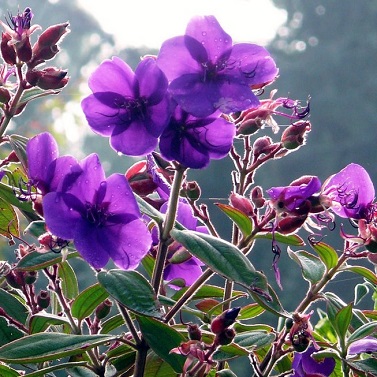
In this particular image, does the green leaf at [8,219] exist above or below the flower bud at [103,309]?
above

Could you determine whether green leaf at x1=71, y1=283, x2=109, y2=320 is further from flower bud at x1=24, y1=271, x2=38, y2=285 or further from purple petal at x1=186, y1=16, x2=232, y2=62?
purple petal at x1=186, y1=16, x2=232, y2=62

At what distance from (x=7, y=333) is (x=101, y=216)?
0.24 metres

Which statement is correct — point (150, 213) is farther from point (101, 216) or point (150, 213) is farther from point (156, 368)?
point (156, 368)

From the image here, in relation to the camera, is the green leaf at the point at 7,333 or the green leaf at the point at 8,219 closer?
the green leaf at the point at 7,333

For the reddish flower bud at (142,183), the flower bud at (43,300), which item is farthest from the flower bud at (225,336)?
the flower bud at (43,300)

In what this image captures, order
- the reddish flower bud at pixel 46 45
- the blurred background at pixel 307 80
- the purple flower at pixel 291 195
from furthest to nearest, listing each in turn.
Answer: the blurred background at pixel 307 80 < the reddish flower bud at pixel 46 45 < the purple flower at pixel 291 195

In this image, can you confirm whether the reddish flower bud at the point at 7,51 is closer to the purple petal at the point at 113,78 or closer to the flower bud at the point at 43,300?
the purple petal at the point at 113,78

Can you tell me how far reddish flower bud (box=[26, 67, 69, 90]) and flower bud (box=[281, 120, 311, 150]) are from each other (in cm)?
29

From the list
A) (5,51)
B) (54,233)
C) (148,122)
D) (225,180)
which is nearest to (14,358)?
(54,233)

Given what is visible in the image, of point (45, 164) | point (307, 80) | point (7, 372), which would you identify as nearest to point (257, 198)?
point (45, 164)

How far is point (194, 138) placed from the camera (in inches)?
31.2

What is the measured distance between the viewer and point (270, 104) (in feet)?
2.94

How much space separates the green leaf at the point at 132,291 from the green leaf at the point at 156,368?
162mm

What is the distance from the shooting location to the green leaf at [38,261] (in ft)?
2.70
